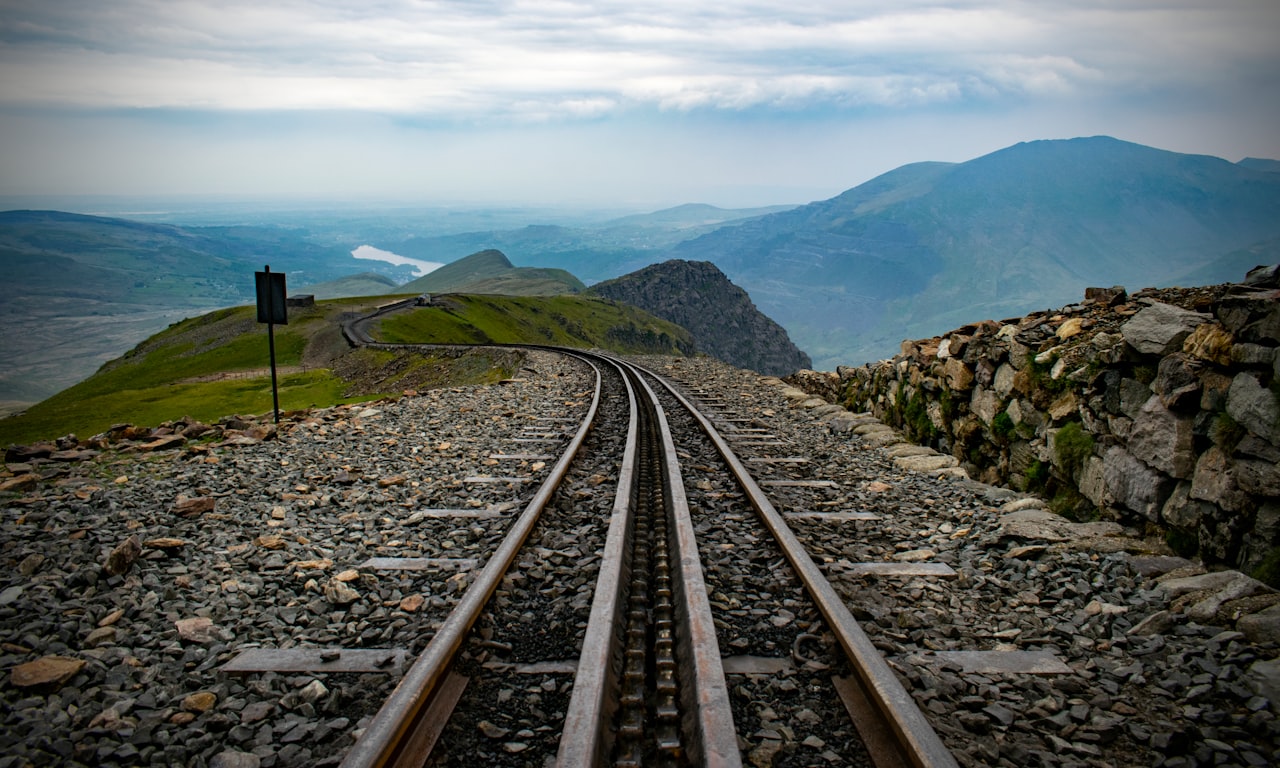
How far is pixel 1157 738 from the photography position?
12.5 feet

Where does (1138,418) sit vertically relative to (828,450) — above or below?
above

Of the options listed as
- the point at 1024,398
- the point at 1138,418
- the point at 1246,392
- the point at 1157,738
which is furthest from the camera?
the point at 1024,398

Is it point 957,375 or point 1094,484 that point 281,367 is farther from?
point 1094,484

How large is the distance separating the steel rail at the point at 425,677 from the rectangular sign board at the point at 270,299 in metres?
11.3

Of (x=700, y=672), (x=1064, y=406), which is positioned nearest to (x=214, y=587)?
(x=700, y=672)

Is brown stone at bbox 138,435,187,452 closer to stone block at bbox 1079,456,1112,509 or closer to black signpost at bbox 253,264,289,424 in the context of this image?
black signpost at bbox 253,264,289,424

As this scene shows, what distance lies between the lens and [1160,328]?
7.43 meters

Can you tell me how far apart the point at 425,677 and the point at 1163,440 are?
288 inches

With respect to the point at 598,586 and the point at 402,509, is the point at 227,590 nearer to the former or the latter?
the point at 402,509

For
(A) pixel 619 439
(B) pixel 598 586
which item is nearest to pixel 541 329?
(A) pixel 619 439

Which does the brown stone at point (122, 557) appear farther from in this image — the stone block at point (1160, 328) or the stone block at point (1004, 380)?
the stone block at point (1004, 380)

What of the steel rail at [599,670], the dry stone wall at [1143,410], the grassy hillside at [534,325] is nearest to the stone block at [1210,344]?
the dry stone wall at [1143,410]

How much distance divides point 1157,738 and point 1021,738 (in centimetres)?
73

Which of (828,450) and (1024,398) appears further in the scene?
(828,450)
